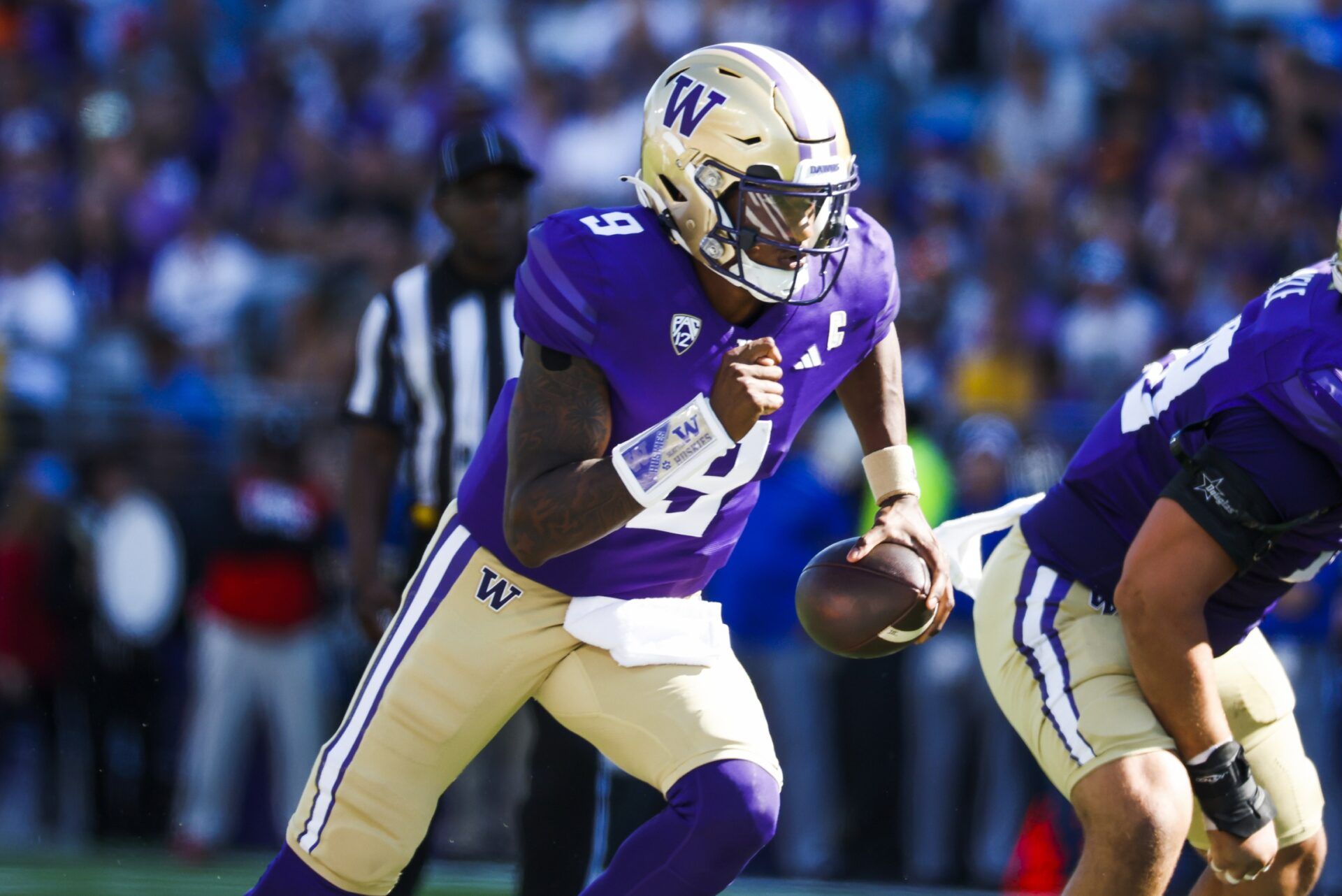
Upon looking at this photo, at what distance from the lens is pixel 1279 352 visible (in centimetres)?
323

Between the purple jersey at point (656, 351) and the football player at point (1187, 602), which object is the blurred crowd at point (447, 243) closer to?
the football player at point (1187, 602)

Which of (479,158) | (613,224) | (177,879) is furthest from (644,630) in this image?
(177,879)

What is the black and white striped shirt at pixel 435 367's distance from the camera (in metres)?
4.67

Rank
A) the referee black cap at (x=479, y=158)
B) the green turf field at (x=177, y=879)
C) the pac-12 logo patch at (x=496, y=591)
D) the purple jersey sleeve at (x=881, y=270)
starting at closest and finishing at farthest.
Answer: the pac-12 logo patch at (x=496, y=591), the purple jersey sleeve at (x=881, y=270), the referee black cap at (x=479, y=158), the green turf field at (x=177, y=879)

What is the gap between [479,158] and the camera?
15.7ft

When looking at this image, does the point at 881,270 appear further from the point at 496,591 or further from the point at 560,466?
the point at 496,591

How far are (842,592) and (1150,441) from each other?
0.68 meters

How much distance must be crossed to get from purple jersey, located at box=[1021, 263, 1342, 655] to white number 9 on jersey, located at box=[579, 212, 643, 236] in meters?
1.08

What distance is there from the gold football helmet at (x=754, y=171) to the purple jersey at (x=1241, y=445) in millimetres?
709

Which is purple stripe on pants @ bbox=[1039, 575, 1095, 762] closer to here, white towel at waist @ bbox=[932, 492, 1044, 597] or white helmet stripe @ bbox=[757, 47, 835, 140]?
white towel at waist @ bbox=[932, 492, 1044, 597]

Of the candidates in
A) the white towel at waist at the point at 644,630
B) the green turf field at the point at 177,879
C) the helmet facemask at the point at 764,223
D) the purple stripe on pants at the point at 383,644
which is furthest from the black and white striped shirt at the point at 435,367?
the green turf field at the point at 177,879

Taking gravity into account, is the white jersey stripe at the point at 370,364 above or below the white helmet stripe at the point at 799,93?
below

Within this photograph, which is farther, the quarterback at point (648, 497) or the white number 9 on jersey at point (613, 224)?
the white number 9 on jersey at point (613, 224)

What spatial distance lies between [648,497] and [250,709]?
14.4ft
